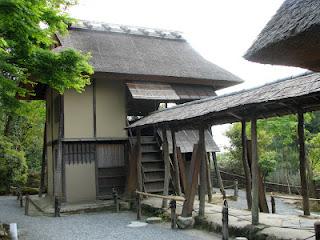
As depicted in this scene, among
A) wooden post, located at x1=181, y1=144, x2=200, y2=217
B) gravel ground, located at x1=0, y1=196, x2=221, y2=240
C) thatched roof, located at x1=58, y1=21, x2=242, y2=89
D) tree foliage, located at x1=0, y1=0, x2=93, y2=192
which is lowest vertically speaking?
gravel ground, located at x1=0, y1=196, x2=221, y2=240

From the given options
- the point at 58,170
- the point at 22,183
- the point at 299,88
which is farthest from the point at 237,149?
the point at 299,88

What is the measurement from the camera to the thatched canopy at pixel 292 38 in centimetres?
340

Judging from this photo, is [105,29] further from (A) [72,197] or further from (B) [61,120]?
(A) [72,197]

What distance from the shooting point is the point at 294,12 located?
3.88 meters

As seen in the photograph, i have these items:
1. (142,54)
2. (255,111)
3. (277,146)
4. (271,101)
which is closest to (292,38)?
(271,101)

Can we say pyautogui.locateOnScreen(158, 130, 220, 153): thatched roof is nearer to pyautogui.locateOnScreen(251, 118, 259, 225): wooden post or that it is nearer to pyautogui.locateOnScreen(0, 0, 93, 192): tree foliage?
pyautogui.locateOnScreen(0, 0, 93, 192): tree foliage

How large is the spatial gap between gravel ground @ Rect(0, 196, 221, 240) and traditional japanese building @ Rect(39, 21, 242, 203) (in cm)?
188

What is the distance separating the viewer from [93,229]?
379 inches

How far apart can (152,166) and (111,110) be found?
9.24 ft

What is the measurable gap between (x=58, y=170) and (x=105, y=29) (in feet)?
24.0

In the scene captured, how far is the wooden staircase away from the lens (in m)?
13.8

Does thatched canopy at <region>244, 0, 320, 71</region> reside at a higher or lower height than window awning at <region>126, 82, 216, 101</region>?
lower

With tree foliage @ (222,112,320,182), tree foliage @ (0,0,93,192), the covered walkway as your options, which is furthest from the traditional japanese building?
tree foliage @ (0,0,93,192)

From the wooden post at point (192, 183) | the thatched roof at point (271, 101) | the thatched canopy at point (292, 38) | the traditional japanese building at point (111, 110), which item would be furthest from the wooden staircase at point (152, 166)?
the thatched canopy at point (292, 38)
